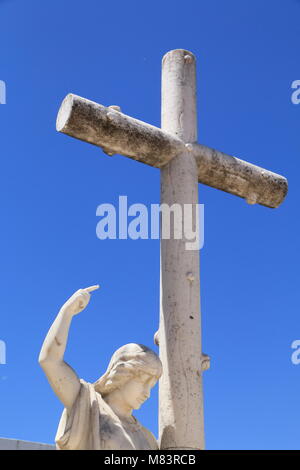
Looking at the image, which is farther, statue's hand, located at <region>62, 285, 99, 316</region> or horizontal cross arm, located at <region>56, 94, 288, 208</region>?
horizontal cross arm, located at <region>56, 94, 288, 208</region>

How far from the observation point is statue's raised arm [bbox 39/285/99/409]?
5.91 meters

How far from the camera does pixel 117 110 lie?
7270mm

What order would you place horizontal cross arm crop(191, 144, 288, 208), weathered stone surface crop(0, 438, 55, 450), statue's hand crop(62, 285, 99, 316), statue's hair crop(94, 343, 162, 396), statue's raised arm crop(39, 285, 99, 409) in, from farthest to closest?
weathered stone surface crop(0, 438, 55, 450), horizontal cross arm crop(191, 144, 288, 208), statue's hair crop(94, 343, 162, 396), statue's hand crop(62, 285, 99, 316), statue's raised arm crop(39, 285, 99, 409)

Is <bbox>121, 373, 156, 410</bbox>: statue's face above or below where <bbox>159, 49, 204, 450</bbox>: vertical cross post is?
below

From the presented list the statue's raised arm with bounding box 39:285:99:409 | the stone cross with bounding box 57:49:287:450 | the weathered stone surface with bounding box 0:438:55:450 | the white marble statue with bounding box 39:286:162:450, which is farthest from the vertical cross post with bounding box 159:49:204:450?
the weathered stone surface with bounding box 0:438:55:450

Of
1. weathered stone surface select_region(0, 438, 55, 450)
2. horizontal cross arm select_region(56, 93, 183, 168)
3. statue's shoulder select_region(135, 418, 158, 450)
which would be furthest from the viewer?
weathered stone surface select_region(0, 438, 55, 450)

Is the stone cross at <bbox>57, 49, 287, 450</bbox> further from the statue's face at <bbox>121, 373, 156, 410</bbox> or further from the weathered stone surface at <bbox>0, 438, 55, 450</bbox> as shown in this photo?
the weathered stone surface at <bbox>0, 438, 55, 450</bbox>

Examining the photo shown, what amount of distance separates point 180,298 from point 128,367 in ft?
2.99

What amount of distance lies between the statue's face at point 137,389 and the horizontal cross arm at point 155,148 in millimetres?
2178

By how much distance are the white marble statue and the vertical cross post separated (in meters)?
0.29

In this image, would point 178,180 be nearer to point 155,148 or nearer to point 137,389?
point 155,148

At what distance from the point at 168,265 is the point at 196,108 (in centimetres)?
186
